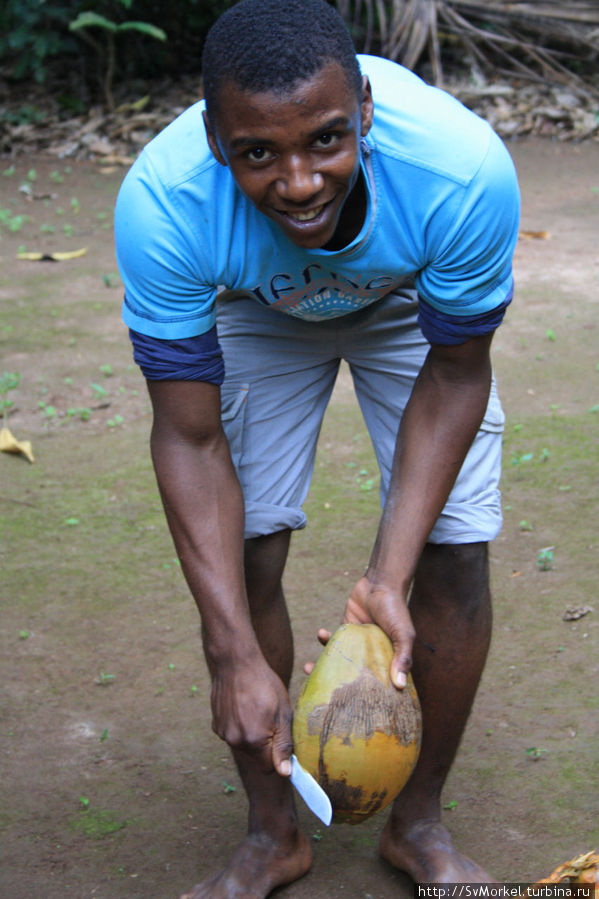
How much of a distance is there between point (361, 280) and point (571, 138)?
23.6 ft

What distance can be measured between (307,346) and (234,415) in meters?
0.22

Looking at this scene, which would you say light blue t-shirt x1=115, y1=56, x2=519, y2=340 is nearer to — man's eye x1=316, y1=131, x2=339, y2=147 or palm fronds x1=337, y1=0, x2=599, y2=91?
man's eye x1=316, y1=131, x2=339, y2=147

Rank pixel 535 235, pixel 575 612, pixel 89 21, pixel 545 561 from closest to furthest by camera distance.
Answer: pixel 575 612
pixel 545 561
pixel 535 235
pixel 89 21

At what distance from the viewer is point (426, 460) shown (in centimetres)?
221

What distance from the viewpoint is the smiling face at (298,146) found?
5.84ft

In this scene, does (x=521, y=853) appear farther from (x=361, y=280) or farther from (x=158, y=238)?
(x=158, y=238)

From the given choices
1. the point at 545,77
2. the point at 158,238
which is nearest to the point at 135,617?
the point at 158,238

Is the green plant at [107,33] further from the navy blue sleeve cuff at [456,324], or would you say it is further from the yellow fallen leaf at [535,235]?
the navy blue sleeve cuff at [456,324]

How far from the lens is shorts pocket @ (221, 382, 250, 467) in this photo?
2.37 metres

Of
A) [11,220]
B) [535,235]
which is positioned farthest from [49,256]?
[535,235]

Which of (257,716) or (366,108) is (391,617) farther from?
(366,108)

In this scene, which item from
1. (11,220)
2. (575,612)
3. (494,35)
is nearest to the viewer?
(575,612)

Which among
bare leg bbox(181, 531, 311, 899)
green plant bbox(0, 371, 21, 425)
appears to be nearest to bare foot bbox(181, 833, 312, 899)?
bare leg bbox(181, 531, 311, 899)

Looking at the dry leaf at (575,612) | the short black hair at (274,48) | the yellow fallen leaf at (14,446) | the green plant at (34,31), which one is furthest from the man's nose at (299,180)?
the green plant at (34,31)
